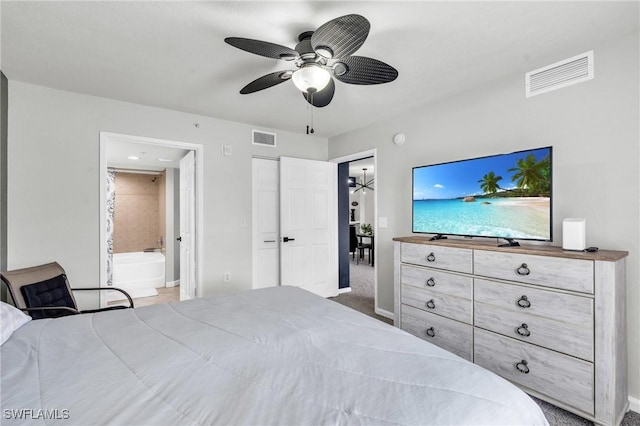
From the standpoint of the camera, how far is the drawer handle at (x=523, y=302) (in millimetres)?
2000

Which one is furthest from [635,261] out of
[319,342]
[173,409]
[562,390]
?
[173,409]

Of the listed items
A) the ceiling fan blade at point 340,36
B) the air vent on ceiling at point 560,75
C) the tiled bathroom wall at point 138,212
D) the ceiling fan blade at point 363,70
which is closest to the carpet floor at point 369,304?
the air vent on ceiling at point 560,75

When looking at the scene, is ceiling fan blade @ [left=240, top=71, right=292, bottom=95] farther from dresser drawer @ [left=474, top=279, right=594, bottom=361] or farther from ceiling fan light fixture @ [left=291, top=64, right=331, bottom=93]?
dresser drawer @ [left=474, top=279, right=594, bottom=361]

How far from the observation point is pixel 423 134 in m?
3.29

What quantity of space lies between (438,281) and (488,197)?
83 centimetres

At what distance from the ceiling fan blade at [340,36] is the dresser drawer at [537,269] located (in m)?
1.74

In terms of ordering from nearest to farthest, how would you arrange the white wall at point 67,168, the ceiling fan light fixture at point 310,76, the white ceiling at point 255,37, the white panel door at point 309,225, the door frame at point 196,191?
1. the white ceiling at point 255,37
2. the ceiling fan light fixture at point 310,76
3. the white wall at point 67,168
4. the door frame at point 196,191
5. the white panel door at point 309,225

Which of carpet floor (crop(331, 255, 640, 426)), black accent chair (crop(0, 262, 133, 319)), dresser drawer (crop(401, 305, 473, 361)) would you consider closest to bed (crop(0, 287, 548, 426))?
black accent chair (crop(0, 262, 133, 319))

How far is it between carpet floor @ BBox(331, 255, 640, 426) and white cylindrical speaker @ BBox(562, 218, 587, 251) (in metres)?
1.07

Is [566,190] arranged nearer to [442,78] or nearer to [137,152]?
[442,78]

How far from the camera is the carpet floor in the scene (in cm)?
184

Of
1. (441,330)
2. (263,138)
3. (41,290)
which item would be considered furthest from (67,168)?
(441,330)

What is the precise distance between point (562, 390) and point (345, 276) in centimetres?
336

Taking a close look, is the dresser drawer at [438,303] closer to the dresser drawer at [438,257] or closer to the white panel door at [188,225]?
the dresser drawer at [438,257]
